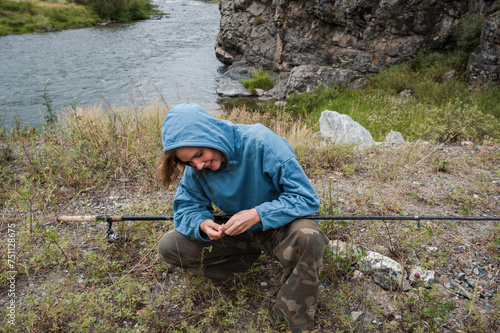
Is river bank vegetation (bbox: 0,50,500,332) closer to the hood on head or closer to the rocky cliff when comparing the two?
the hood on head

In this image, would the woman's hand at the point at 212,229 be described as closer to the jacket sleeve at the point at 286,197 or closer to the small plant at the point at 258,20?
the jacket sleeve at the point at 286,197

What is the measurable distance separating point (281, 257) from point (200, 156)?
850 mm

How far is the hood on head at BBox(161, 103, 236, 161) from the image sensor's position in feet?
6.35

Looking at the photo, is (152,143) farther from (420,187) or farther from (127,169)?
(420,187)

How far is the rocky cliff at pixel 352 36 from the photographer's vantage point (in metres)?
11.8

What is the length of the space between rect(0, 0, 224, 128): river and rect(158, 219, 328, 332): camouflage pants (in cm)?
905

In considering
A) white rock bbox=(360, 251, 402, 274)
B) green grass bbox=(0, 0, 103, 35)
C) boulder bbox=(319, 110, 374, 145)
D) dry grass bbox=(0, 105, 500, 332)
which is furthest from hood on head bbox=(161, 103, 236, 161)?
green grass bbox=(0, 0, 103, 35)

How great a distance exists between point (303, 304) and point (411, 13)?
14.5m

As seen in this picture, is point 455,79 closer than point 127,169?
No

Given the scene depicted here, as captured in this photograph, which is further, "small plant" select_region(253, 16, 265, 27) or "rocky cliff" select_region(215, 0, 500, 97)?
"small plant" select_region(253, 16, 265, 27)

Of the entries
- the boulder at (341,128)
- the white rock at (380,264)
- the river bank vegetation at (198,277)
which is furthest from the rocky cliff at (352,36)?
the white rock at (380,264)

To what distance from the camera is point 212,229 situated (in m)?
2.15

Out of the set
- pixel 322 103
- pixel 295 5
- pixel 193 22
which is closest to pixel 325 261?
pixel 322 103

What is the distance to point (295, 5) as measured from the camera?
638 inches
